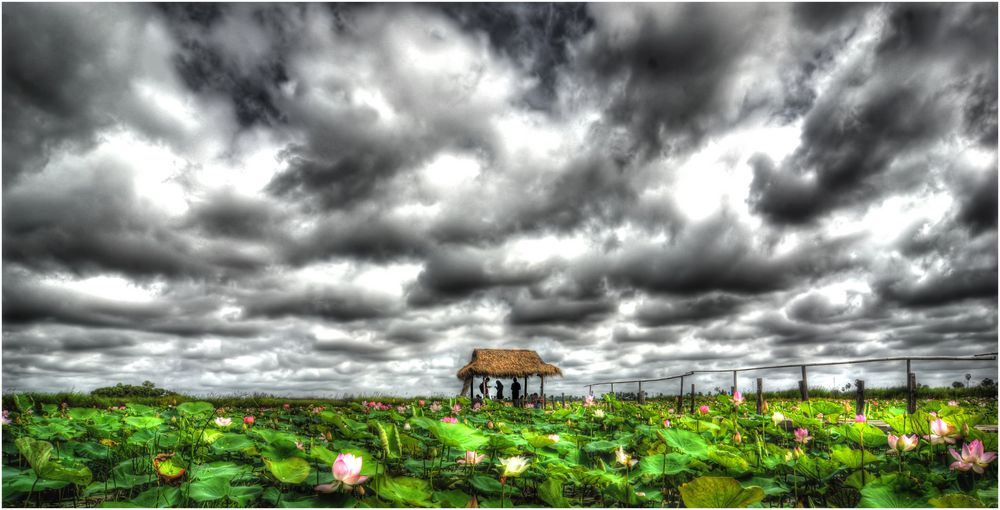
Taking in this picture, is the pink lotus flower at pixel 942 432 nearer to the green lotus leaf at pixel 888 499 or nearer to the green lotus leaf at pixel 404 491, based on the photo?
the green lotus leaf at pixel 888 499

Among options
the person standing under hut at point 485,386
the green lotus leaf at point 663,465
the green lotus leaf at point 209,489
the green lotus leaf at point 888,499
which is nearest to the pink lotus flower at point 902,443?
the green lotus leaf at point 888,499

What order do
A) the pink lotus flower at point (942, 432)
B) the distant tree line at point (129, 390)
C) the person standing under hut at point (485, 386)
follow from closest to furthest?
the pink lotus flower at point (942, 432), the person standing under hut at point (485, 386), the distant tree line at point (129, 390)

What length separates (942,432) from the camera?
8.04 feet

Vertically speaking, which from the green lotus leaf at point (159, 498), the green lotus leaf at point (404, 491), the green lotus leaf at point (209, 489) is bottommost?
the green lotus leaf at point (159, 498)

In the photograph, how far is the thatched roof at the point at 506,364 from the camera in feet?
81.0

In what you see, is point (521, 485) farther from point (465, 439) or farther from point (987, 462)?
point (987, 462)

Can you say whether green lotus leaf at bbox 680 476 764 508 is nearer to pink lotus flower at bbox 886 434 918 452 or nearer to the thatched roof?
pink lotus flower at bbox 886 434 918 452

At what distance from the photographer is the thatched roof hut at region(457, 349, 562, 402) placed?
81.1 ft

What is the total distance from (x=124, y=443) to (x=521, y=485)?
2850mm

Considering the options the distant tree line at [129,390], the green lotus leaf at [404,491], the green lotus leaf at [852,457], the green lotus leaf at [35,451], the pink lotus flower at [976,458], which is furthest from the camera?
the distant tree line at [129,390]

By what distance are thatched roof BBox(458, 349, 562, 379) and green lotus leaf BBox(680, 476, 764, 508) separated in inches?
913

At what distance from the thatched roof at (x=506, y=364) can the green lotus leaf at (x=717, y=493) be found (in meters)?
23.2

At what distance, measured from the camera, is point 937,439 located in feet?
8.10

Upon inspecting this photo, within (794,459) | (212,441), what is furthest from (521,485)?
(212,441)
